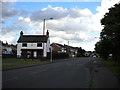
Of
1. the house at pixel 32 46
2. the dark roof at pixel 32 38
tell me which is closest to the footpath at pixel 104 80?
the house at pixel 32 46

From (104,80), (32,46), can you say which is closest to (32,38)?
(32,46)

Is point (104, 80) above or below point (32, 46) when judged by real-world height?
below

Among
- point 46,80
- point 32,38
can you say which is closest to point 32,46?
point 32,38

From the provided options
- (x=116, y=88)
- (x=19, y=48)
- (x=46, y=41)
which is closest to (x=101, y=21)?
(x=116, y=88)

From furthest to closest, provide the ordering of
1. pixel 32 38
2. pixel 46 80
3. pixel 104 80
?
pixel 32 38 < pixel 104 80 < pixel 46 80

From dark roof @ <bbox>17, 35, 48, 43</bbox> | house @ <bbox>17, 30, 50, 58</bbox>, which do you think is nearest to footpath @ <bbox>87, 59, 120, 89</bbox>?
house @ <bbox>17, 30, 50, 58</bbox>

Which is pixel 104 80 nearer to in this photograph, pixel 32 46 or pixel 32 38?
pixel 32 46

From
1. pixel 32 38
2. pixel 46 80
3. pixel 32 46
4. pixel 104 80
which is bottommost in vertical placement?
pixel 104 80

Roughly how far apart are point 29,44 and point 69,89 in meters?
65.2

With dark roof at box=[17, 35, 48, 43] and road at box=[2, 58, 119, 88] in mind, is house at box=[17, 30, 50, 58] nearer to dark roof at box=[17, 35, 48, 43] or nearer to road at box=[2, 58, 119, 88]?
dark roof at box=[17, 35, 48, 43]

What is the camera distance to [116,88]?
10.7 m

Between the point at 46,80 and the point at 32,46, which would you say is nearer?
the point at 46,80

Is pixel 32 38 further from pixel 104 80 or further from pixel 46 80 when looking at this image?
pixel 46 80

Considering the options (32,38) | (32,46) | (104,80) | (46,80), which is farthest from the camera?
(32,38)
